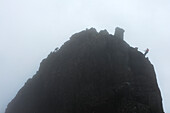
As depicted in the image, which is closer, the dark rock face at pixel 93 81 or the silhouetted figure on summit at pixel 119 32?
the dark rock face at pixel 93 81

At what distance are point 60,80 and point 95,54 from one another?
14.7 metres

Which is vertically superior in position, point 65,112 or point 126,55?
point 126,55

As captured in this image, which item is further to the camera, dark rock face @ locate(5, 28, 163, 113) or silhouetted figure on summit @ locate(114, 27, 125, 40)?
silhouetted figure on summit @ locate(114, 27, 125, 40)

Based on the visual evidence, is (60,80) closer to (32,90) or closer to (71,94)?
(71,94)

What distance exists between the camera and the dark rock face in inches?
3435

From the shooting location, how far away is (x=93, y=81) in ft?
299

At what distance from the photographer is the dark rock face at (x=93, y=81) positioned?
87.2m

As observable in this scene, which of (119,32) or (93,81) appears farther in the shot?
(119,32)

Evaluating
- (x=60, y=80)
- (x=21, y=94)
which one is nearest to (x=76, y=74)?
(x=60, y=80)

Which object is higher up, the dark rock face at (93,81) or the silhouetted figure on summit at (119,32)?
the silhouetted figure on summit at (119,32)

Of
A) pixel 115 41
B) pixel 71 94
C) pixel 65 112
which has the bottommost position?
pixel 65 112

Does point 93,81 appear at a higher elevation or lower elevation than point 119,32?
lower

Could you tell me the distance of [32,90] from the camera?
346 feet

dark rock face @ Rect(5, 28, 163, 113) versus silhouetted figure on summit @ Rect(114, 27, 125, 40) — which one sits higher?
silhouetted figure on summit @ Rect(114, 27, 125, 40)
